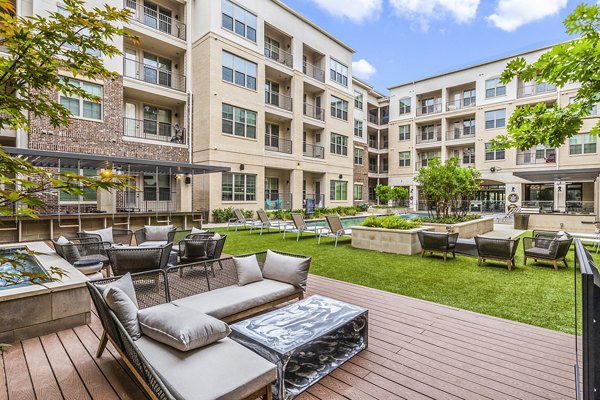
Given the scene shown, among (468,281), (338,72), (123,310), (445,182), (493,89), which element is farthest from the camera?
(493,89)

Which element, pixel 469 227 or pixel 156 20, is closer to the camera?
pixel 469 227

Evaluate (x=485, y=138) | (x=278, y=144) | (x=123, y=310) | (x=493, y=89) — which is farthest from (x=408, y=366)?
(x=493, y=89)

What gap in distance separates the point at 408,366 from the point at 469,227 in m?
10.8

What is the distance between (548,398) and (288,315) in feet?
7.74

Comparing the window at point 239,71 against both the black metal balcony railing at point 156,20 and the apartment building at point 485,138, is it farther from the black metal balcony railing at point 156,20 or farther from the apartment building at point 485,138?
the apartment building at point 485,138

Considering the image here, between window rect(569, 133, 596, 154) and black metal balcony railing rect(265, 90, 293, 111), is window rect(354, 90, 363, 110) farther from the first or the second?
window rect(569, 133, 596, 154)

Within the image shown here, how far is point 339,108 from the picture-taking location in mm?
26438

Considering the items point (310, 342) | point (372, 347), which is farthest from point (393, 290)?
point (310, 342)

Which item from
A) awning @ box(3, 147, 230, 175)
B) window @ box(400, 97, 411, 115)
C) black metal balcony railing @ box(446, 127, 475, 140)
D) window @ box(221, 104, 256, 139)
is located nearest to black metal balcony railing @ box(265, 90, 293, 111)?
window @ box(221, 104, 256, 139)

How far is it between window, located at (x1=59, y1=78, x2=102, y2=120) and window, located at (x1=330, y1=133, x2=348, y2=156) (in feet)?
54.2

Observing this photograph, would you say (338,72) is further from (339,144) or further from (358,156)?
(358,156)

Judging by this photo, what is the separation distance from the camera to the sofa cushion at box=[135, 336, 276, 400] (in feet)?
6.59

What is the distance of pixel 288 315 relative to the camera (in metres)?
3.27

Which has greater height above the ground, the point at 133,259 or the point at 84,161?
the point at 84,161
